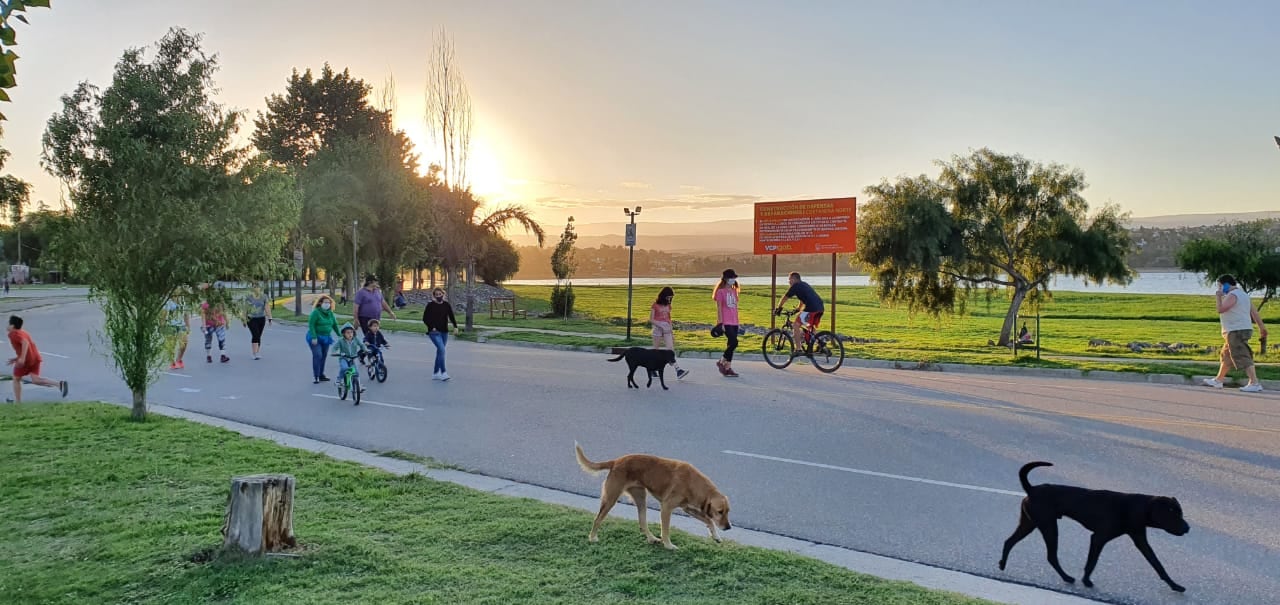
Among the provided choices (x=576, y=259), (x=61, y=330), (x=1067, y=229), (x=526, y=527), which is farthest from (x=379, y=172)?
(x=526, y=527)

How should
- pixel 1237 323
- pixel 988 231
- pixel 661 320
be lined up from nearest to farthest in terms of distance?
pixel 1237 323 < pixel 661 320 < pixel 988 231

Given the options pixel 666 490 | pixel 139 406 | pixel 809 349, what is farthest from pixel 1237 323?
pixel 139 406

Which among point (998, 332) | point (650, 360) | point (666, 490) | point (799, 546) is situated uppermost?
point (650, 360)

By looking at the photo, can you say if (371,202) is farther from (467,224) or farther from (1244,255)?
(1244,255)

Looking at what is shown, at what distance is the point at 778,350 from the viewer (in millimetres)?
16969

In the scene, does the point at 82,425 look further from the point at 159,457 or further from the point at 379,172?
the point at 379,172

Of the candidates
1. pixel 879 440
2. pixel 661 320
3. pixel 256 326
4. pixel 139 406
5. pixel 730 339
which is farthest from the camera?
pixel 256 326

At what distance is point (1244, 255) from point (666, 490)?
110 feet

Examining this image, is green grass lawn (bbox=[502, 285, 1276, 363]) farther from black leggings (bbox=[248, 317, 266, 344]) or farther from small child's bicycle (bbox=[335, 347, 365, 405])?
small child's bicycle (bbox=[335, 347, 365, 405])

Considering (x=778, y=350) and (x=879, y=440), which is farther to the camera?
(x=778, y=350)

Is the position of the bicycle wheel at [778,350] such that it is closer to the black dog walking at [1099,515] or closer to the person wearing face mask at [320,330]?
the person wearing face mask at [320,330]

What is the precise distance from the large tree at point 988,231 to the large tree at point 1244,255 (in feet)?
12.7

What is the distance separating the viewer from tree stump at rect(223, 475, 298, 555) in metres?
4.85

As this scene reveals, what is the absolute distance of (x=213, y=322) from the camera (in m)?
16.9
